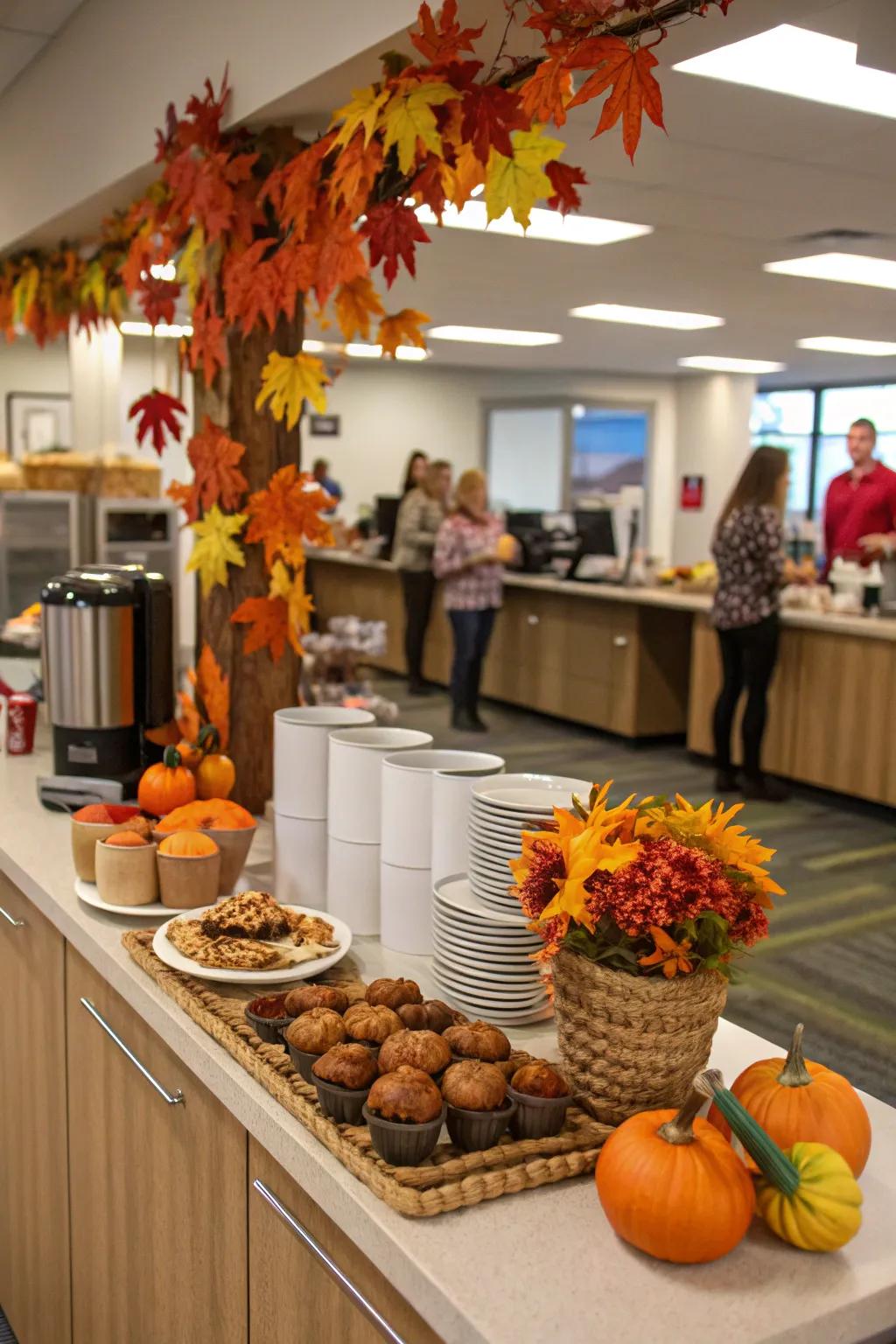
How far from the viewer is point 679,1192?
3.57ft

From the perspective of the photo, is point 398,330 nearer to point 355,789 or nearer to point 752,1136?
point 355,789

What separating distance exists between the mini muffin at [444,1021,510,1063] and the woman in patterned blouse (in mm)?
4610

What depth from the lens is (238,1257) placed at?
4.80ft

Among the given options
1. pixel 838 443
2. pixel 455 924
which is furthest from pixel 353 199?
pixel 838 443

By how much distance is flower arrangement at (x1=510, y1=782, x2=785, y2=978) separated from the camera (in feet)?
4.04

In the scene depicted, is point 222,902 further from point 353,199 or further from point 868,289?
point 868,289

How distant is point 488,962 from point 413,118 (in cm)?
134

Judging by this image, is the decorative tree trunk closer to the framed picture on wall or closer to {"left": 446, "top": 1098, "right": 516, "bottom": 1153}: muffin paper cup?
{"left": 446, "top": 1098, "right": 516, "bottom": 1153}: muffin paper cup

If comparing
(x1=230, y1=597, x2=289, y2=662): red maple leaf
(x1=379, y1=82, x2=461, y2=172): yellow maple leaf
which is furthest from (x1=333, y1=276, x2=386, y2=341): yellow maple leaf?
(x1=230, y1=597, x2=289, y2=662): red maple leaf

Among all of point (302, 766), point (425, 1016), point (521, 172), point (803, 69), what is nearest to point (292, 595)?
point (302, 766)

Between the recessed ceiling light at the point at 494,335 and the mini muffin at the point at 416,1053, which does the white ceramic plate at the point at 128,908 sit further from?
the recessed ceiling light at the point at 494,335

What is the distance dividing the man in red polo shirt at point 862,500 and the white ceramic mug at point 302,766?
491 cm

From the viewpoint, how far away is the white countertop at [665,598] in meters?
5.79

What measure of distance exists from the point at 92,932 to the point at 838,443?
575 inches
